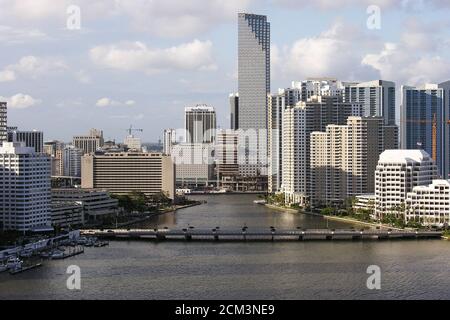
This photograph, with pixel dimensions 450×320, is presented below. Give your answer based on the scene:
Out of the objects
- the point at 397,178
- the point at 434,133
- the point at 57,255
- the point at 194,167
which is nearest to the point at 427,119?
the point at 434,133

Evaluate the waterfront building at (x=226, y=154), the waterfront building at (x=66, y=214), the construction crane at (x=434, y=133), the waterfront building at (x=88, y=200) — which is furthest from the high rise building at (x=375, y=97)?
the waterfront building at (x=66, y=214)

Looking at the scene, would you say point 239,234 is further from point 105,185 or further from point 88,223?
point 105,185

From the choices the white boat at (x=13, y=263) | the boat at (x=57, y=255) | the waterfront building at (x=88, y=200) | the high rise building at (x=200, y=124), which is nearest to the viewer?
the white boat at (x=13, y=263)

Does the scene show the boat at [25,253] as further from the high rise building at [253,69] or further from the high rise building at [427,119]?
the high rise building at [253,69]

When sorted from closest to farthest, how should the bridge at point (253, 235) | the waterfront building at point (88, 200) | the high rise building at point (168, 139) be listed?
the bridge at point (253, 235) < the waterfront building at point (88, 200) < the high rise building at point (168, 139)

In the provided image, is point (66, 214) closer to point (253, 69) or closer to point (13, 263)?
point (13, 263)

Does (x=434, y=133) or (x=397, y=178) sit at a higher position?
(x=434, y=133)
